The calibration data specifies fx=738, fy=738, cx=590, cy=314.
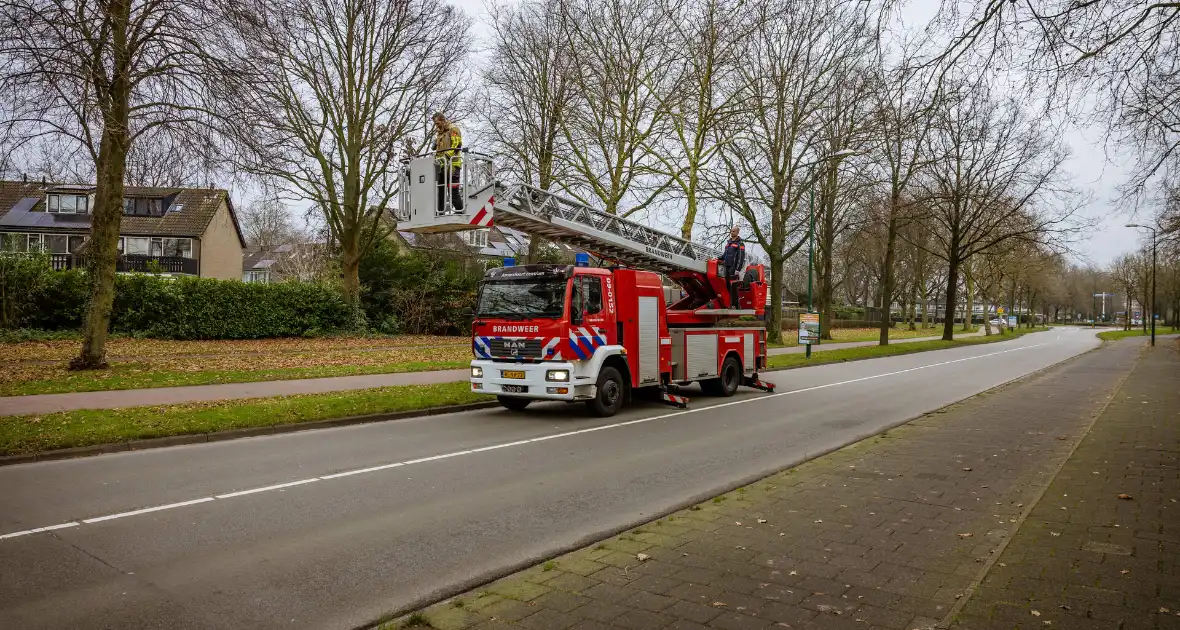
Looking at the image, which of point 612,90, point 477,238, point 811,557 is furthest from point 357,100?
point 477,238

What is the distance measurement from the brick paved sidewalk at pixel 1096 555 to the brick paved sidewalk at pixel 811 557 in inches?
2.3

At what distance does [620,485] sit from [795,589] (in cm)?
310

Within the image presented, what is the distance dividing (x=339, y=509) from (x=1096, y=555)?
18.2ft

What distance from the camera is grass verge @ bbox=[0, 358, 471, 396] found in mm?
12891

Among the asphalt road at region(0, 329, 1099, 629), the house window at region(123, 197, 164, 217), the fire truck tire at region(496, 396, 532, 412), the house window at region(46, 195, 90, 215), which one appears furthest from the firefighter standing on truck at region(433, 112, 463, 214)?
the house window at region(46, 195, 90, 215)

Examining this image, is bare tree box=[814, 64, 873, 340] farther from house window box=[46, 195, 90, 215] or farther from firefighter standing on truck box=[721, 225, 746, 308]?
house window box=[46, 195, 90, 215]

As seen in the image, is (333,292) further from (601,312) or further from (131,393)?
(601,312)

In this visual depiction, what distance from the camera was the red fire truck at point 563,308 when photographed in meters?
10.3

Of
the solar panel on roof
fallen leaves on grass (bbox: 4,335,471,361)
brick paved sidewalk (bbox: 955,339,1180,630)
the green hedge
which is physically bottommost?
brick paved sidewalk (bbox: 955,339,1180,630)

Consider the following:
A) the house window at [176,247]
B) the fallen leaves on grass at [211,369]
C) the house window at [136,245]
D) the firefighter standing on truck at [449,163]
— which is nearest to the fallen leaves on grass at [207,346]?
the fallen leaves on grass at [211,369]

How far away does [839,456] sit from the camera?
834 centimetres

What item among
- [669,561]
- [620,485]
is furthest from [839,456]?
[669,561]

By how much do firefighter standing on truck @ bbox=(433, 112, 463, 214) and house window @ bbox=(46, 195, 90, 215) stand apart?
47.0 m

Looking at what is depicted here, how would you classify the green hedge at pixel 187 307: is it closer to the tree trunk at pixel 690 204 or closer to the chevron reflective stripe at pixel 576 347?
the tree trunk at pixel 690 204
